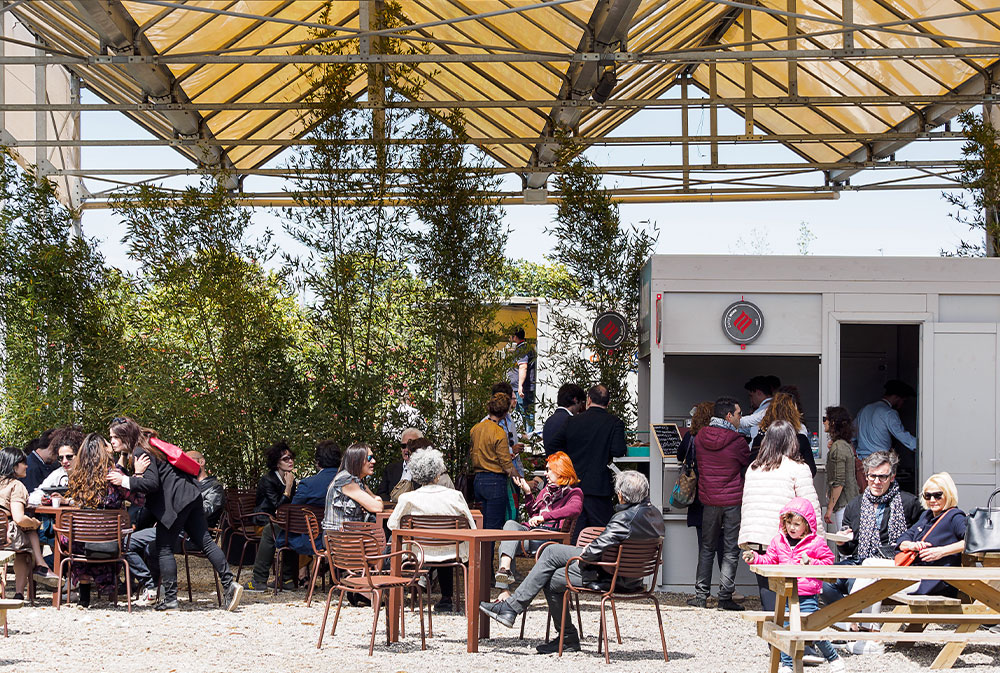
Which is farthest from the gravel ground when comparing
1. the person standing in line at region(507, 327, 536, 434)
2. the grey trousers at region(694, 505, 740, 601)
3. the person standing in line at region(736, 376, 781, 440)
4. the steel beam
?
the steel beam

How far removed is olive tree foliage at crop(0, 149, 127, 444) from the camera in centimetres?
1023

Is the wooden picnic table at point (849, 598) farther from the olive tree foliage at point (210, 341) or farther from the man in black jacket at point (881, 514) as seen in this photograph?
the olive tree foliage at point (210, 341)

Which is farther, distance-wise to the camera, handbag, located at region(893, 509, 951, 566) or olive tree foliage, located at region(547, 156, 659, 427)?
olive tree foliage, located at region(547, 156, 659, 427)

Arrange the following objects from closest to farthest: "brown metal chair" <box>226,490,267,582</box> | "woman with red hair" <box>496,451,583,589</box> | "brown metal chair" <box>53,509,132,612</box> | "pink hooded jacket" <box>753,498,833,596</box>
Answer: "pink hooded jacket" <box>753,498,833,596</box> < "woman with red hair" <box>496,451,583,589</box> < "brown metal chair" <box>53,509,132,612</box> < "brown metal chair" <box>226,490,267,582</box>

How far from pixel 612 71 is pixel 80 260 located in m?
5.14

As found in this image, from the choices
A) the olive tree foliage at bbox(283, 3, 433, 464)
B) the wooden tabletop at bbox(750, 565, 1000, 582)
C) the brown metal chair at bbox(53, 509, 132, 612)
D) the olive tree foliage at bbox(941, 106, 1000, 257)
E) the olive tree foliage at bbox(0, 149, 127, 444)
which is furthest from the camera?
the olive tree foliage at bbox(941, 106, 1000, 257)

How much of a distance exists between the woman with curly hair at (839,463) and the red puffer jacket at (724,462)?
571 mm

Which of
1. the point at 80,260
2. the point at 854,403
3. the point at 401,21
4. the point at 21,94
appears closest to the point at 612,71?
the point at 401,21

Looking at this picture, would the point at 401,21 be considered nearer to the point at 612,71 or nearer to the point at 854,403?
the point at 612,71

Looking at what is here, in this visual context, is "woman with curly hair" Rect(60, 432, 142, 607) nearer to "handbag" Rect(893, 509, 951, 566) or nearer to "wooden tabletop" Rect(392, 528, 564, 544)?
"wooden tabletop" Rect(392, 528, 564, 544)

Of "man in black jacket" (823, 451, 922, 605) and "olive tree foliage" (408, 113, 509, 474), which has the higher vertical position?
"olive tree foliage" (408, 113, 509, 474)

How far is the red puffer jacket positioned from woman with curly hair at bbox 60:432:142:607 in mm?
3694

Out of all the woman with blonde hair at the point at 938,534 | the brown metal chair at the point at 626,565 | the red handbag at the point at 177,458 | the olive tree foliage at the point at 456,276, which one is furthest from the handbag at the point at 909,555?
the red handbag at the point at 177,458

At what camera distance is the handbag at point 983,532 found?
20.0 ft
